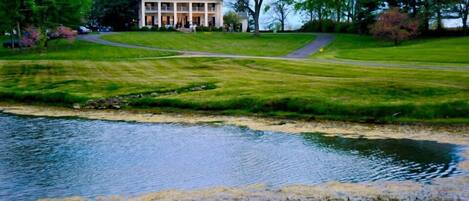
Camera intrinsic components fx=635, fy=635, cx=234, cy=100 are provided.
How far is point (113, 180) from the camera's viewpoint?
63.3 feet

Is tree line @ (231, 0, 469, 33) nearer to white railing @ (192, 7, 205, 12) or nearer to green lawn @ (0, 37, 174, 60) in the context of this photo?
white railing @ (192, 7, 205, 12)

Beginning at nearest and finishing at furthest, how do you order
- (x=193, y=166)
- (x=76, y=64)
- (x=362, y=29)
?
(x=193, y=166) → (x=76, y=64) → (x=362, y=29)

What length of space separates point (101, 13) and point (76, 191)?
366 feet

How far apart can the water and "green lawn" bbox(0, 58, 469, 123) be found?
5.79m

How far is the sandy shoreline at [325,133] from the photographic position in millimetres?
17297

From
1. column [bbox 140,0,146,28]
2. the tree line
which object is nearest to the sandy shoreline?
the tree line

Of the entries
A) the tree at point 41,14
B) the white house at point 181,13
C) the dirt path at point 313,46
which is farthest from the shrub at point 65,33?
the white house at point 181,13

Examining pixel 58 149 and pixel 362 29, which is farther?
pixel 362 29

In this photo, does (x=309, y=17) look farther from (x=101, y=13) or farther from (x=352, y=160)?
(x=352, y=160)

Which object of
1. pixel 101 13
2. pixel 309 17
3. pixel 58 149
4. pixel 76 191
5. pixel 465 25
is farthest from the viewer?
pixel 309 17

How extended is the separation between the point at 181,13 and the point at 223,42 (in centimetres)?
4559

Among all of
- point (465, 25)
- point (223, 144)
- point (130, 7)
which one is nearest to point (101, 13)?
point (130, 7)

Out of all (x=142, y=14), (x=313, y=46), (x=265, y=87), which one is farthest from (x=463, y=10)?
(x=142, y=14)

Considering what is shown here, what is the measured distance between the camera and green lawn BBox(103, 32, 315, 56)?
81.0 metres
